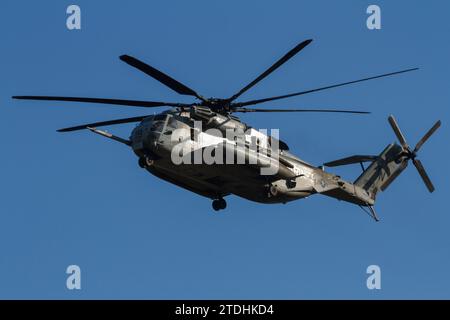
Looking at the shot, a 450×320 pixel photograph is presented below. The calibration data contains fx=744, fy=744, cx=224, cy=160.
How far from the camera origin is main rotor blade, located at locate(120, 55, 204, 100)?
27172 millimetres

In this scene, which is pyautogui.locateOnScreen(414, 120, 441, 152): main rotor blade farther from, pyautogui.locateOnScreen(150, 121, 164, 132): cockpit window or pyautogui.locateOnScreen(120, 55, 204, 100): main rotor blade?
pyautogui.locateOnScreen(150, 121, 164, 132): cockpit window

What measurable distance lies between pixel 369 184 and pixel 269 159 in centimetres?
860

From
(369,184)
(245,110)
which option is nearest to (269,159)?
(245,110)

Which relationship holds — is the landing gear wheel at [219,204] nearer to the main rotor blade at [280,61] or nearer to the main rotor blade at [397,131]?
the main rotor blade at [280,61]

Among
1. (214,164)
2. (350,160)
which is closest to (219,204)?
(214,164)

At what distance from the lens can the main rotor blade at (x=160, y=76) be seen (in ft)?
89.1

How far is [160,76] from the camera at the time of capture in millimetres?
28578

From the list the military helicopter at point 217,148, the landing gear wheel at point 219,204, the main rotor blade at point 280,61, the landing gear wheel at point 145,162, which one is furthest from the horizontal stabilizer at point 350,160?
the landing gear wheel at point 145,162

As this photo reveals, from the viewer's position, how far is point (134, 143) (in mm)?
31125

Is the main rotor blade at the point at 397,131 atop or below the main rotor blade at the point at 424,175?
atop

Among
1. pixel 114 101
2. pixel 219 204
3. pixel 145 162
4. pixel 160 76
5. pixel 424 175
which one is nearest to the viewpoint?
pixel 160 76

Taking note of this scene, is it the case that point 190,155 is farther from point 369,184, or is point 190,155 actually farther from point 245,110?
point 369,184

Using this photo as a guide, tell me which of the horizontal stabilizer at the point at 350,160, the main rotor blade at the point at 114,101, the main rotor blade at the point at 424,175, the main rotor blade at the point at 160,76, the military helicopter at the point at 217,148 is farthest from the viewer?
the main rotor blade at the point at 424,175

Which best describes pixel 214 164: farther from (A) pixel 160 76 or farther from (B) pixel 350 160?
(B) pixel 350 160
